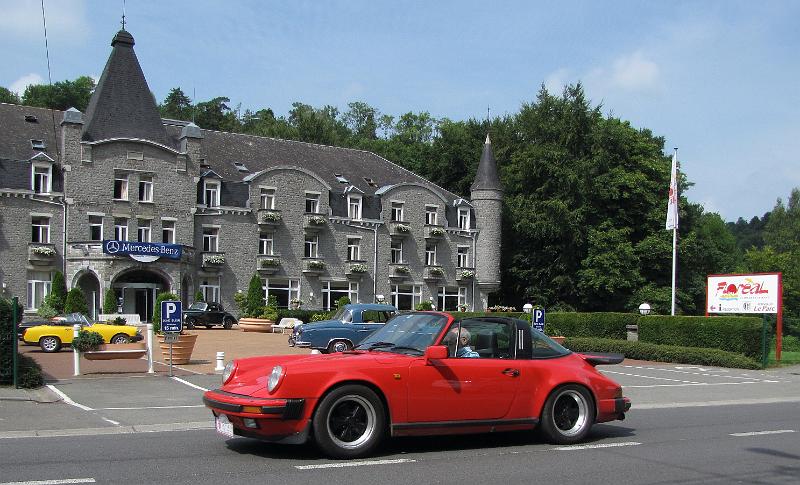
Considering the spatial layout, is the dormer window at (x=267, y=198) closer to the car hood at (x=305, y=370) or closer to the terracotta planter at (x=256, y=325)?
the terracotta planter at (x=256, y=325)

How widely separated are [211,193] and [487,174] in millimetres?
20785

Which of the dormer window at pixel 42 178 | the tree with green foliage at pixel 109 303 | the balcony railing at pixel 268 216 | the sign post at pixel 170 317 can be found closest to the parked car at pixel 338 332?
the sign post at pixel 170 317

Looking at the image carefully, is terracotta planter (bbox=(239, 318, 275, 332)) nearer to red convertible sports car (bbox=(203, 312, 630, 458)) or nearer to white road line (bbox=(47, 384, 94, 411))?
white road line (bbox=(47, 384, 94, 411))

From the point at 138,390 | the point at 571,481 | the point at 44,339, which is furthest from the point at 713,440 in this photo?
the point at 44,339

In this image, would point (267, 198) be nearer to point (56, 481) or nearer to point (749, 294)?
point (749, 294)

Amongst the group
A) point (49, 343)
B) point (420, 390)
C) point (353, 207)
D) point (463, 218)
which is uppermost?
point (353, 207)

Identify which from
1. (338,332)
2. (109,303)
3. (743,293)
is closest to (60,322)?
(338,332)

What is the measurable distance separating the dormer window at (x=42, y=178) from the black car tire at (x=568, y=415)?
4194cm

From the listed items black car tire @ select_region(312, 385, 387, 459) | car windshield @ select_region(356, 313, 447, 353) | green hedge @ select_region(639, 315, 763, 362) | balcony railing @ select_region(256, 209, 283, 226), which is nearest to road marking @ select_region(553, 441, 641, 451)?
car windshield @ select_region(356, 313, 447, 353)

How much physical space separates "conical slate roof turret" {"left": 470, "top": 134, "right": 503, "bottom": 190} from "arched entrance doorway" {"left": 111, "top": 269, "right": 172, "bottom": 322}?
963 inches

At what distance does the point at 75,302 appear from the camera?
44.1m

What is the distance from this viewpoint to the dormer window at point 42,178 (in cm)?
4597

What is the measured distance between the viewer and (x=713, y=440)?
1106cm

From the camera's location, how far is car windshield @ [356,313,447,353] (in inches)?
381
